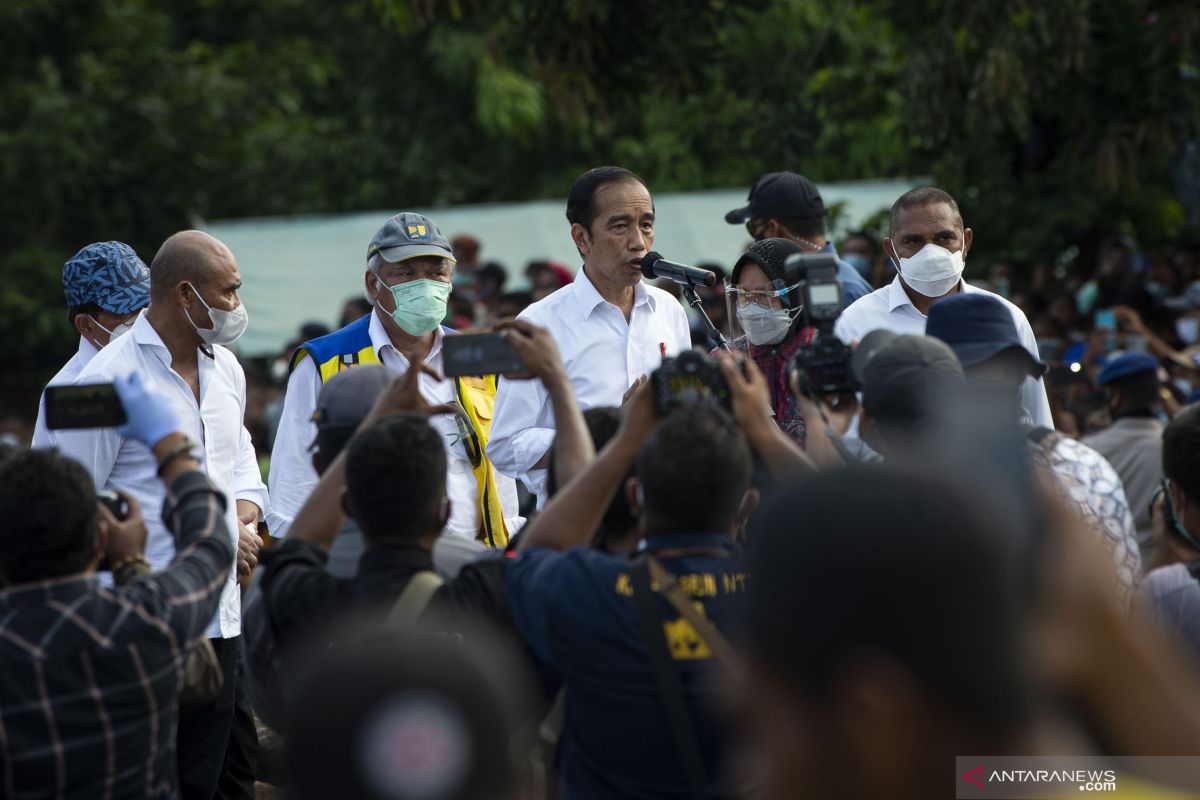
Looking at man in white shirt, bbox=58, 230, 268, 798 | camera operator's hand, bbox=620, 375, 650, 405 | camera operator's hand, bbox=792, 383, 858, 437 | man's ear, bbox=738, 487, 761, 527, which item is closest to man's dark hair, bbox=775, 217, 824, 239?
camera operator's hand, bbox=620, 375, 650, 405

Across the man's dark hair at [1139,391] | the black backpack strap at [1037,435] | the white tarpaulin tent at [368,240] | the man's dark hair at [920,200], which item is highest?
the black backpack strap at [1037,435]

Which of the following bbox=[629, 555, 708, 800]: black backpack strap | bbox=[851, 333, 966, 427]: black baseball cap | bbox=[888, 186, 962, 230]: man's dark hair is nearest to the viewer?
bbox=[629, 555, 708, 800]: black backpack strap

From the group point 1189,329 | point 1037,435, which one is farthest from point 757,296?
point 1189,329

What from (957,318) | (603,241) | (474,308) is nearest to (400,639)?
(957,318)

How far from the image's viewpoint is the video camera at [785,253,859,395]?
412cm

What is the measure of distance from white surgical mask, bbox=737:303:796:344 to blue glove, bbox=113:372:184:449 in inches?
97.2

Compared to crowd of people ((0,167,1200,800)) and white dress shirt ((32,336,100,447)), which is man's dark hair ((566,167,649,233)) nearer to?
crowd of people ((0,167,1200,800))

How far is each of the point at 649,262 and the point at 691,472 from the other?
2.26 m

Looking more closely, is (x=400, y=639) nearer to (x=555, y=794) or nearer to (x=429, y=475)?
(x=429, y=475)

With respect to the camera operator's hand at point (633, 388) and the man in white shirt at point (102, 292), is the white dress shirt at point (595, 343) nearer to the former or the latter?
the camera operator's hand at point (633, 388)

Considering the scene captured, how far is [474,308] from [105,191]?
1497 cm

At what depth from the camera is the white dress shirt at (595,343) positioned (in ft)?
18.8

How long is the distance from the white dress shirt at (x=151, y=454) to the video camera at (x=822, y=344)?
2.09 m

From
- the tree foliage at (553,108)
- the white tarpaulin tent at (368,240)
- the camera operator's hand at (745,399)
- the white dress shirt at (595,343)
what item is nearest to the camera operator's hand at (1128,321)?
the tree foliage at (553,108)
